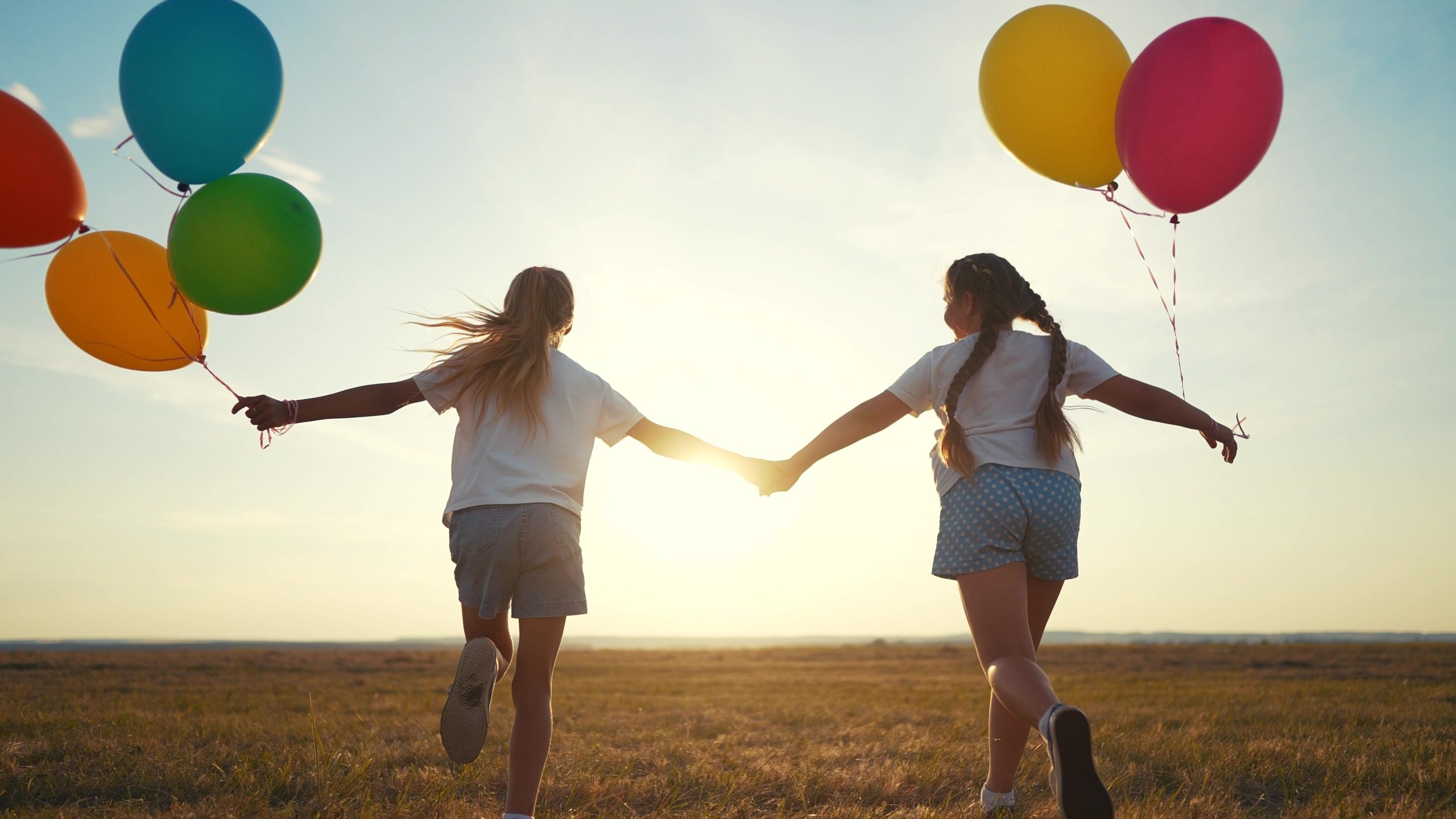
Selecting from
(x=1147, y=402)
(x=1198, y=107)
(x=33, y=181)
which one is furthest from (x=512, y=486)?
(x=1198, y=107)

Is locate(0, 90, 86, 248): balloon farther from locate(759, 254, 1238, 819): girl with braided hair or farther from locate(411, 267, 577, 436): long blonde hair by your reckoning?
locate(759, 254, 1238, 819): girl with braided hair

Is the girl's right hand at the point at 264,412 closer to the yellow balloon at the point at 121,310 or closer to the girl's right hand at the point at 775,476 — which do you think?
the yellow balloon at the point at 121,310

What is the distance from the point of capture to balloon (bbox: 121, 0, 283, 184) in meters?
4.39

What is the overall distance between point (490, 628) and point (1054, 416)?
7.56 ft

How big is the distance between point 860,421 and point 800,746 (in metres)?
2.97

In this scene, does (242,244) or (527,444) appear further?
(242,244)

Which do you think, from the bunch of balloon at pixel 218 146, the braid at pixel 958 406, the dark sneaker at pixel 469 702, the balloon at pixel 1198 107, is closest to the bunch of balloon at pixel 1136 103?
the balloon at pixel 1198 107

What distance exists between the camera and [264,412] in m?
3.47

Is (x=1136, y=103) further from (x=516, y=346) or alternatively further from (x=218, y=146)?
(x=218, y=146)

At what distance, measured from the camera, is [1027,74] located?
172 inches

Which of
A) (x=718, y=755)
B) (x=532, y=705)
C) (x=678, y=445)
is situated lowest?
(x=718, y=755)

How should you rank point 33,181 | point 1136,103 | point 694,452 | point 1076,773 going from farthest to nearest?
point 33,181 → point 694,452 → point 1136,103 → point 1076,773

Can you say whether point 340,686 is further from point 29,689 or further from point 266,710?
point 266,710

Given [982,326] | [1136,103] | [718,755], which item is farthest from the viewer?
[718,755]
